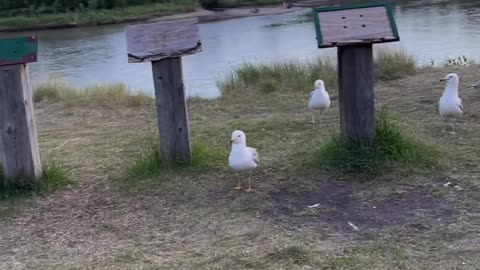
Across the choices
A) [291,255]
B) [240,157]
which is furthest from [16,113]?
[291,255]

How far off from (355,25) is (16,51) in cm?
230

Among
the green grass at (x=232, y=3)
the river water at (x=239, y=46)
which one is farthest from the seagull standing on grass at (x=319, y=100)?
the green grass at (x=232, y=3)

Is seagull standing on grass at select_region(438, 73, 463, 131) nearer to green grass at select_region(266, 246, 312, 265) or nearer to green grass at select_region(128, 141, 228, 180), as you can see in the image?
green grass at select_region(128, 141, 228, 180)

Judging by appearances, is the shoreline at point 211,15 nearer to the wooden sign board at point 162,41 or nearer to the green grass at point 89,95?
the green grass at point 89,95

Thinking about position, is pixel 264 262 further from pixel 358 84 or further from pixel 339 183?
pixel 358 84

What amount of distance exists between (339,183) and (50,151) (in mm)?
2943

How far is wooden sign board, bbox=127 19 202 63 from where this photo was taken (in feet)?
16.9

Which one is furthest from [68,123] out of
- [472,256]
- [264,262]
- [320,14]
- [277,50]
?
[277,50]

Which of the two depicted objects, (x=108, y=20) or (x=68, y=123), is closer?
(x=68, y=123)

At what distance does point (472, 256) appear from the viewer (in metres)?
3.59

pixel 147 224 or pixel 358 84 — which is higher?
pixel 358 84

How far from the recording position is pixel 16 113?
196 inches

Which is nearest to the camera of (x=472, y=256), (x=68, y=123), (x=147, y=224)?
(x=472, y=256)

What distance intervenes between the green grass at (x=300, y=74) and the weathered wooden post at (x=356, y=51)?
13.6 ft
